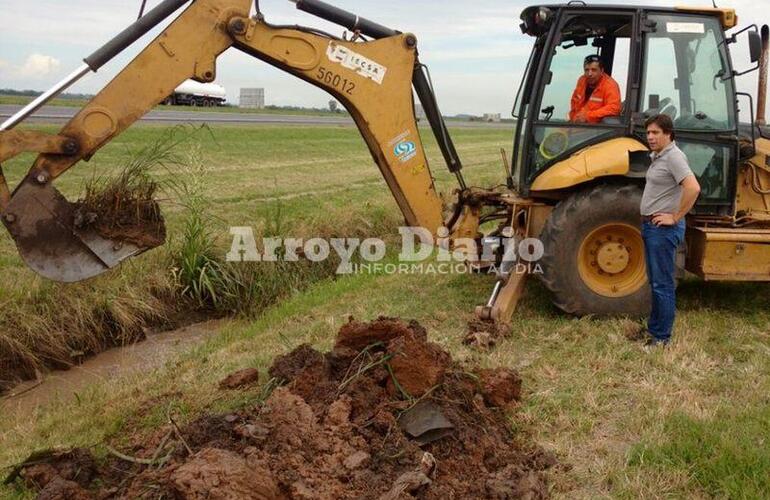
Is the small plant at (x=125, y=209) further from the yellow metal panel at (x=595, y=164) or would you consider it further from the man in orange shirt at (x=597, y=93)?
the man in orange shirt at (x=597, y=93)

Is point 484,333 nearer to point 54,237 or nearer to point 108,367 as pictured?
point 54,237

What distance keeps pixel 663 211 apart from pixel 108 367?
5050 millimetres

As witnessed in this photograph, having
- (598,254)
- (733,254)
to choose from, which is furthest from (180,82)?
(733,254)

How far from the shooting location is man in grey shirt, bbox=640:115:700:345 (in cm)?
526

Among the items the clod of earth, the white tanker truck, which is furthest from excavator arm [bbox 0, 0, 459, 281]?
the white tanker truck

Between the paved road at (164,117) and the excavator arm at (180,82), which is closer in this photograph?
the excavator arm at (180,82)

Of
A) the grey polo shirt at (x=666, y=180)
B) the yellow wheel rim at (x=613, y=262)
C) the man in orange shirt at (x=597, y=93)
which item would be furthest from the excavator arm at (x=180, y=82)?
the grey polo shirt at (x=666, y=180)

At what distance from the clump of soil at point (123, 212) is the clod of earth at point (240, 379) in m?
1.10

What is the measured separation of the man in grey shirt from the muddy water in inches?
167

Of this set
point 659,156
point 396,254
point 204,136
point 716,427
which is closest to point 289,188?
point 396,254

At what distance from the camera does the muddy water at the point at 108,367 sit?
6.20m

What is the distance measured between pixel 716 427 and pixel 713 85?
3.26 m

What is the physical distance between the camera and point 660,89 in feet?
20.3

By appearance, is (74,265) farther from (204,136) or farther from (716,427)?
(204,136)
